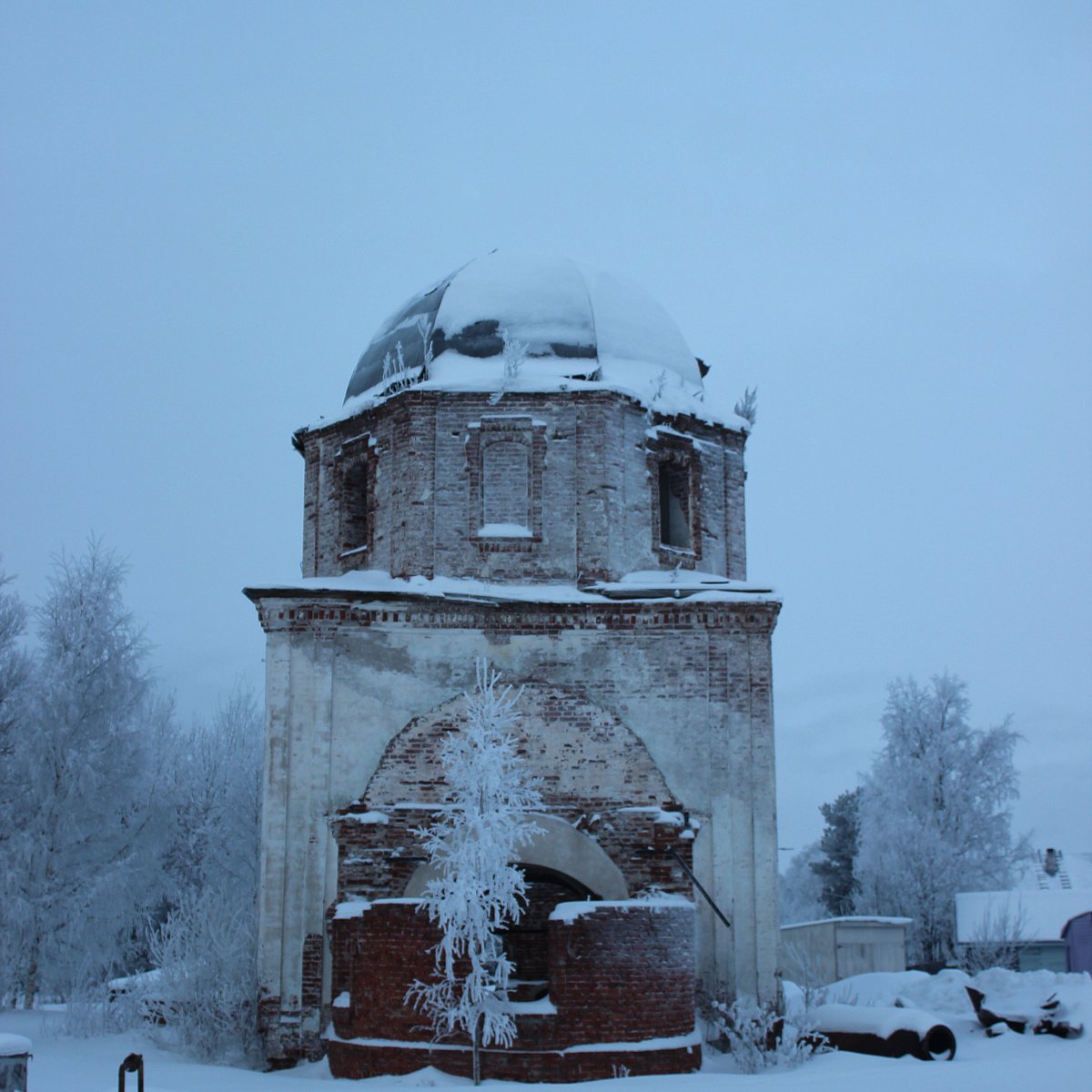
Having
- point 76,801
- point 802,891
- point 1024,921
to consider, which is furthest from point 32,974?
point 802,891

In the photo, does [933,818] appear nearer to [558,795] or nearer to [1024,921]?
[1024,921]

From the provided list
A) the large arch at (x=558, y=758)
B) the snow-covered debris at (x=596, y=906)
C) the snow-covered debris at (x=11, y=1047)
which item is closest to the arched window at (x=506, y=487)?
the large arch at (x=558, y=758)

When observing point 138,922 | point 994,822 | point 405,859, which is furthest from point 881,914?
point 405,859

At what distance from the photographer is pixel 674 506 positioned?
15.6 m

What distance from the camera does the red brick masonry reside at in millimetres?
11219

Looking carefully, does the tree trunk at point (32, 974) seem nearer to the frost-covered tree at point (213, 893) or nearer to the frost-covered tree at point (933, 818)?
the frost-covered tree at point (213, 893)

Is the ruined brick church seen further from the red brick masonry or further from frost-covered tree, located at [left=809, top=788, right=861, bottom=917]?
frost-covered tree, located at [left=809, top=788, right=861, bottom=917]

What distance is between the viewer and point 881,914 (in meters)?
28.1

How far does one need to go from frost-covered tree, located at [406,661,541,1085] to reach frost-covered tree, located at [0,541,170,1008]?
705 cm

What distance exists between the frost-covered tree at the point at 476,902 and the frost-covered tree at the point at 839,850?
967 inches

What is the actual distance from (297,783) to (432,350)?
5.45 metres

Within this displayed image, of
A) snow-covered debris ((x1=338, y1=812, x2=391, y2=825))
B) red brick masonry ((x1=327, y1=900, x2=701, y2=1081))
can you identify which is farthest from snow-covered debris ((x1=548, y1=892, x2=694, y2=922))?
snow-covered debris ((x1=338, y1=812, x2=391, y2=825))

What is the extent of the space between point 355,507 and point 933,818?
17.3 metres

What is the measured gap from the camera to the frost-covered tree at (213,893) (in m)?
12.9
